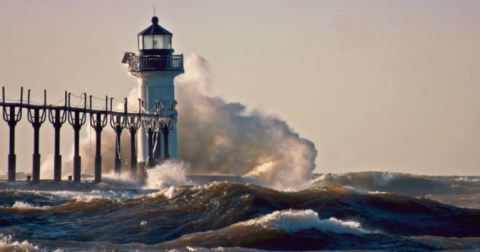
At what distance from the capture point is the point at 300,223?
3431cm

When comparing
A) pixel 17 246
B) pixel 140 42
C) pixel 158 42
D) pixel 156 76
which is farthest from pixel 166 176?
pixel 17 246

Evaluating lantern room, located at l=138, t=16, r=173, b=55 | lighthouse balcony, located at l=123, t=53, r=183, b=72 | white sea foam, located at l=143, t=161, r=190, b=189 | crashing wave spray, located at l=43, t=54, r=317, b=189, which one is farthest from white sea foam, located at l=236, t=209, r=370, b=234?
crashing wave spray, located at l=43, t=54, r=317, b=189

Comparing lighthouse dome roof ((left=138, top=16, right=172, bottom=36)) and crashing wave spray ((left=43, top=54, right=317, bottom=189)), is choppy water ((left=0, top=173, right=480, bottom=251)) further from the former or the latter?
crashing wave spray ((left=43, top=54, right=317, bottom=189))

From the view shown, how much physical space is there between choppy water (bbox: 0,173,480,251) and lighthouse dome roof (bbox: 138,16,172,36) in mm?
24042

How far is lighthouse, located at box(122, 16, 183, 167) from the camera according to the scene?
2712 inches

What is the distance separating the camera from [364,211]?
3884cm

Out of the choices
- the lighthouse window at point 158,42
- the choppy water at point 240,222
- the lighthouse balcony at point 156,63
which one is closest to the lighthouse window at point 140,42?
the lighthouse balcony at point 156,63

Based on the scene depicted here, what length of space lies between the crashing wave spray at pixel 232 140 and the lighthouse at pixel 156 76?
655 cm

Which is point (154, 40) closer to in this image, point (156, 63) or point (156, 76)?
point (156, 63)

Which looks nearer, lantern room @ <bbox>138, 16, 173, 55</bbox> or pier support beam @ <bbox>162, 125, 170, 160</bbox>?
lantern room @ <bbox>138, 16, 173, 55</bbox>

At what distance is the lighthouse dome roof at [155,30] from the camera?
6913 cm

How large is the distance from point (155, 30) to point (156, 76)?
2072mm

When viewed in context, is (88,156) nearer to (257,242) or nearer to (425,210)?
(425,210)

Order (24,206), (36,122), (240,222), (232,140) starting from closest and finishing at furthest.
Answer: (240,222), (24,206), (36,122), (232,140)
